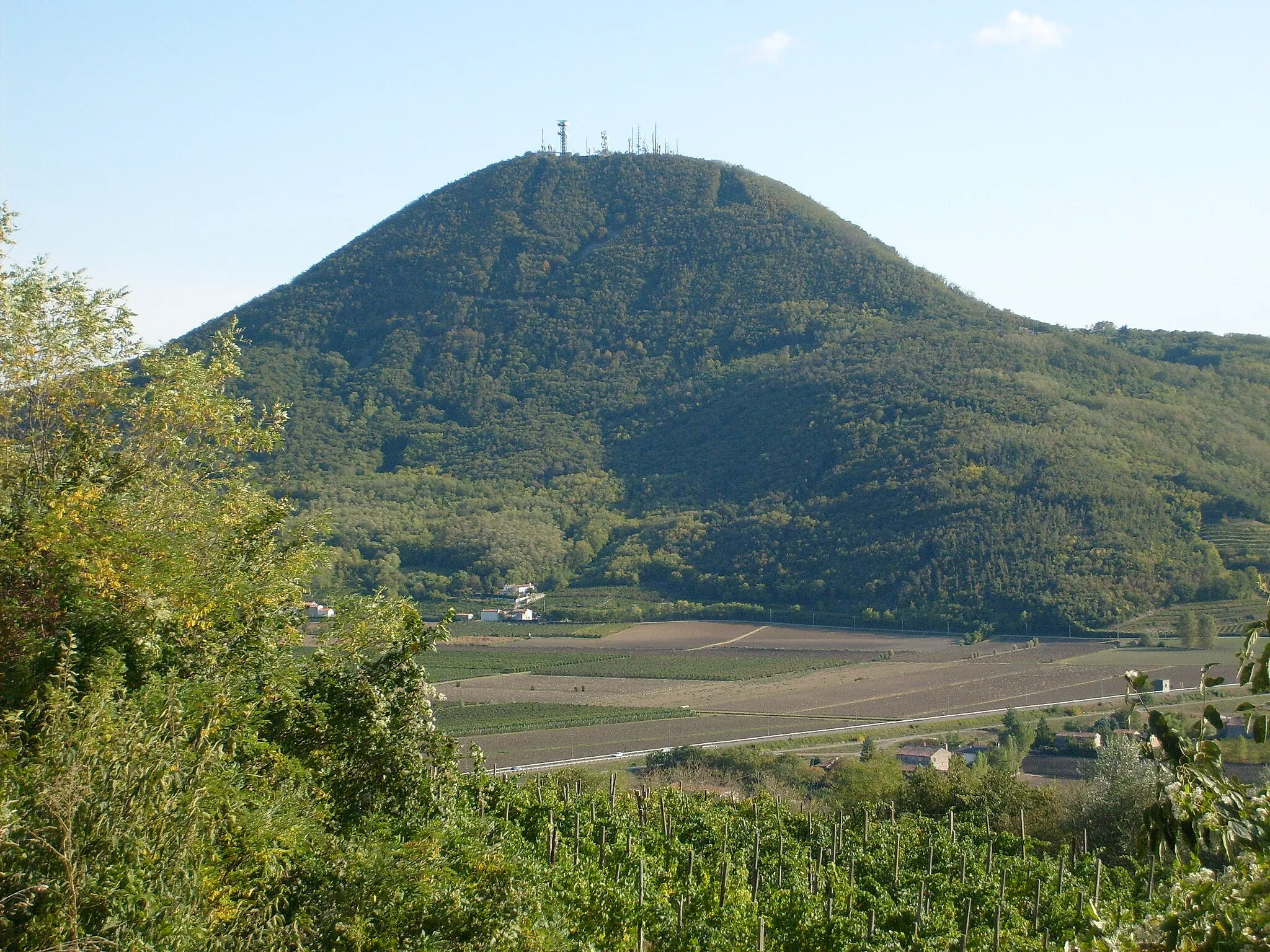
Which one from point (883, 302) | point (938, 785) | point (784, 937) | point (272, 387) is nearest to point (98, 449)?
Result: point (784, 937)

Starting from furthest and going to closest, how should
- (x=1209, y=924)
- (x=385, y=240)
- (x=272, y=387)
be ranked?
(x=385, y=240)
(x=272, y=387)
(x=1209, y=924)

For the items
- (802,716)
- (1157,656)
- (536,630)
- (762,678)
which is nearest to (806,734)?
(802,716)

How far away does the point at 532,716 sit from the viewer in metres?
46.3

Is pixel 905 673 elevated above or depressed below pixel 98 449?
below

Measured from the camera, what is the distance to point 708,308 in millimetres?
134875

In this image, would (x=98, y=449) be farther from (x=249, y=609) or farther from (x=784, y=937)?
(x=784, y=937)

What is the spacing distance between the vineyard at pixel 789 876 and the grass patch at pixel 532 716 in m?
21.2

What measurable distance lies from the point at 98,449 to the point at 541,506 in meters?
87.9

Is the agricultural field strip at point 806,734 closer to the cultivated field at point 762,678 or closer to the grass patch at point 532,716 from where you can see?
the cultivated field at point 762,678

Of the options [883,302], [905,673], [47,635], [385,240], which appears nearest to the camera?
[47,635]

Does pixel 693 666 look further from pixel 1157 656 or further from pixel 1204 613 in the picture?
pixel 1204 613

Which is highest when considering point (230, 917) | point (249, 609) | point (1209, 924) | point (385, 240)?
point (385, 240)

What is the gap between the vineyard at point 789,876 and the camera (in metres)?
13.5

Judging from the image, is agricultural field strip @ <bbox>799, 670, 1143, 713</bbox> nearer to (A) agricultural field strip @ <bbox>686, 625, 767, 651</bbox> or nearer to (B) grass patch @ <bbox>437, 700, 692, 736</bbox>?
(B) grass patch @ <bbox>437, 700, 692, 736</bbox>
